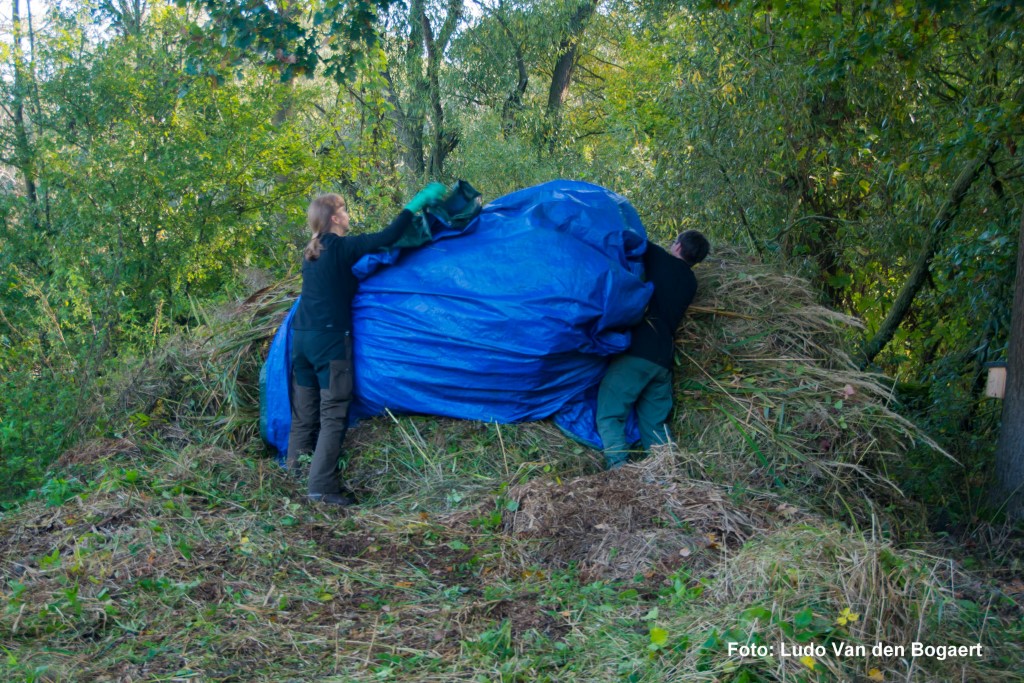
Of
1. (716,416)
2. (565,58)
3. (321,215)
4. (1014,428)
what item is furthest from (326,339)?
(565,58)

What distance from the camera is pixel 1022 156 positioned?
6.21 m

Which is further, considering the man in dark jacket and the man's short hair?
the man's short hair

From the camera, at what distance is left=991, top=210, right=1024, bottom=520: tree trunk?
195 inches

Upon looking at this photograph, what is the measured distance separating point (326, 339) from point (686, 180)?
3.59m

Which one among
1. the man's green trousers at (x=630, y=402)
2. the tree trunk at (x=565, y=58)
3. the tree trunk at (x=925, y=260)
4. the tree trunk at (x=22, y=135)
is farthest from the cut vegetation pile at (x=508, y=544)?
the tree trunk at (x=565, y=58)

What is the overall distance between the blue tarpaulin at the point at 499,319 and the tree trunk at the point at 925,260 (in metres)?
2.11

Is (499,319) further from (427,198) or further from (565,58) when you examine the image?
(565,58)

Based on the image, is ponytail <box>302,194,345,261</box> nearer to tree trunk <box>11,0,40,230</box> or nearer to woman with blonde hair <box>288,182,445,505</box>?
woman with blonde hair <box>288,182,445,505</box>

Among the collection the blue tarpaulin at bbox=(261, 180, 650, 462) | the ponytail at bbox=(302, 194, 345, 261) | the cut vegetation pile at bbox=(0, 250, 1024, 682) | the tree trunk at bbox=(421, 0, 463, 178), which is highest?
the tree trunk at bbox=(421, 0, 463, 178)

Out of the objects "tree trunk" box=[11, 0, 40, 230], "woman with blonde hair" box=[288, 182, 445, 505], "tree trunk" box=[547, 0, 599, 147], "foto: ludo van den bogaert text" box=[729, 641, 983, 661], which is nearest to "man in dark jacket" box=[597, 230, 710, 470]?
"woman with blonde hair" box=[288, 182, 445, 505]

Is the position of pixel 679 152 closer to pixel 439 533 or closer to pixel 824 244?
pixel 824 244

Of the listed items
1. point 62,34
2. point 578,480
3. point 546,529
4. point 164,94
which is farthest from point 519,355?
point 62,34

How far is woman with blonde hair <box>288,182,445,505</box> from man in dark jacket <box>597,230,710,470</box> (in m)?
1.37

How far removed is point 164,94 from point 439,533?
A: 24.2 feet
